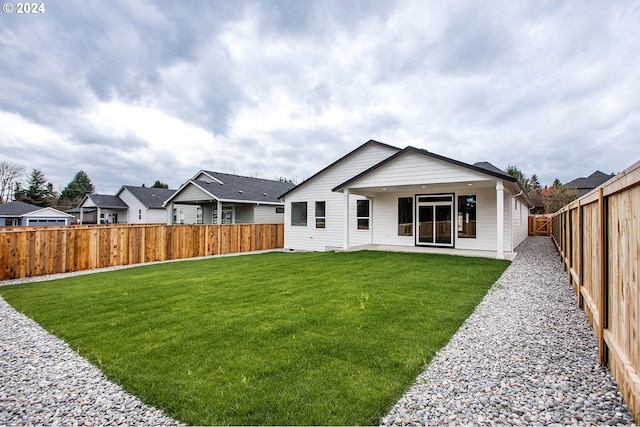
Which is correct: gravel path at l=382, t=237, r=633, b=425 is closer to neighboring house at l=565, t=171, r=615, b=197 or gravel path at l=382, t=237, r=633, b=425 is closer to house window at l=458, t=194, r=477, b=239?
house window at l=458, t=194, r=477, b=239

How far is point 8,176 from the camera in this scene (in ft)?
146

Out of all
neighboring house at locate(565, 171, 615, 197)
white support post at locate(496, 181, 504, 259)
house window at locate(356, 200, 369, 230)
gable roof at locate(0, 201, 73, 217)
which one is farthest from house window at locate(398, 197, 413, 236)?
neighboring house at locate(565, 171, 615, 197)

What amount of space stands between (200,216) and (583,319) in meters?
24.6

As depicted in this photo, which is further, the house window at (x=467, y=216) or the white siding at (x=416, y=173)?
the house window at (x=467, y=216)

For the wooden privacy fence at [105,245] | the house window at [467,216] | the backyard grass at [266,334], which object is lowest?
the backyard grass at [266,334]

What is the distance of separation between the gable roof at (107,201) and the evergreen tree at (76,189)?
27405 millimetres

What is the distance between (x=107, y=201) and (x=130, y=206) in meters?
2.73

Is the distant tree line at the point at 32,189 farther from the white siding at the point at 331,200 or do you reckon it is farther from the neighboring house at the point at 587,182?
the neighboring house at the point at 587,182

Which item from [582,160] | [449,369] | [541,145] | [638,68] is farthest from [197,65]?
[582,160]

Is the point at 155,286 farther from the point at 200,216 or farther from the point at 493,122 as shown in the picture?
the point at 493,122

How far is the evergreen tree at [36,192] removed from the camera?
4772 cm

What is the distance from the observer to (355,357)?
136 inches

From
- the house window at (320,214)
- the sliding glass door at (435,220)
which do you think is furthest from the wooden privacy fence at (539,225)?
the house window at (320,214)

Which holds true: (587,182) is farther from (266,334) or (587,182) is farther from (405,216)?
(266,334)
